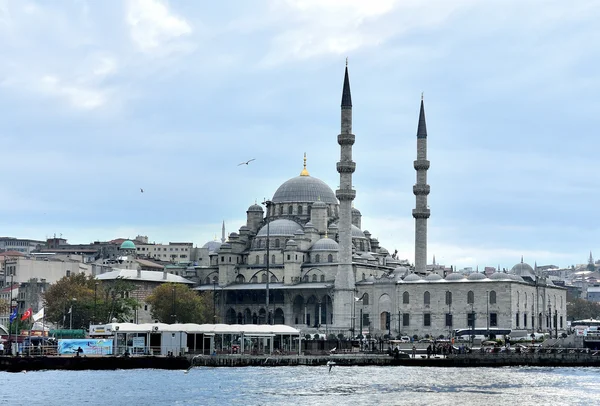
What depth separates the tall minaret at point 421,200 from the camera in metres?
115

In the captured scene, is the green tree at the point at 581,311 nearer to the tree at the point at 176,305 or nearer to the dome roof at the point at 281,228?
the dome roof at the point at 281,228

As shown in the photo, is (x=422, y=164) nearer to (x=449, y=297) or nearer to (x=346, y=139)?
(x=346, y=139)

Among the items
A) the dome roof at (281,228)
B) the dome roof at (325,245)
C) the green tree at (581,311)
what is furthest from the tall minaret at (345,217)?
the green tree at (581,311)

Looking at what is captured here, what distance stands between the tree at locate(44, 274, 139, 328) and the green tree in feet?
217

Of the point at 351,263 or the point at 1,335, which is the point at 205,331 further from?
the point at 351,263

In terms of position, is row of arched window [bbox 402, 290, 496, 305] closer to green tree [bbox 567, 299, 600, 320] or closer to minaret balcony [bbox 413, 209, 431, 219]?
minaret balcony [bbox 413, 209, 431, 219]

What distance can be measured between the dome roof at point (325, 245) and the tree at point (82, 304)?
19791mm

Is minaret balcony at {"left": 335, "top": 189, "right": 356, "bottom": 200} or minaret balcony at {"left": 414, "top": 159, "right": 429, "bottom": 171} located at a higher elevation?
minaret balcony at {"left": 414, "top": 159, "right": 429, "bottom": 171}

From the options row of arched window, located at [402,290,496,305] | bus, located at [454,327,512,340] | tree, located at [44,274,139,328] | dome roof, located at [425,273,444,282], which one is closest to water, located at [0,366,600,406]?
tree, located at [44,274,139,328]

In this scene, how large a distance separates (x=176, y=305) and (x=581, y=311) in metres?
66.9

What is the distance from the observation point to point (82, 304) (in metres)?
102

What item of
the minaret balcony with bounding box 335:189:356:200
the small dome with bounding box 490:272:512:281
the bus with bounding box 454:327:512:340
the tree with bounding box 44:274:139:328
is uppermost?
the minaret balcony with bounding box 335:189:356:200

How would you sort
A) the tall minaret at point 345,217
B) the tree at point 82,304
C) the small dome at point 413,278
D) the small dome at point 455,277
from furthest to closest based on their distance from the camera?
the small dome at point 413,278
the small dome at point 455,277
the tall minaret at point 345,217
the tree at point 82,304

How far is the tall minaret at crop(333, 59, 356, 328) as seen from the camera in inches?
4247
